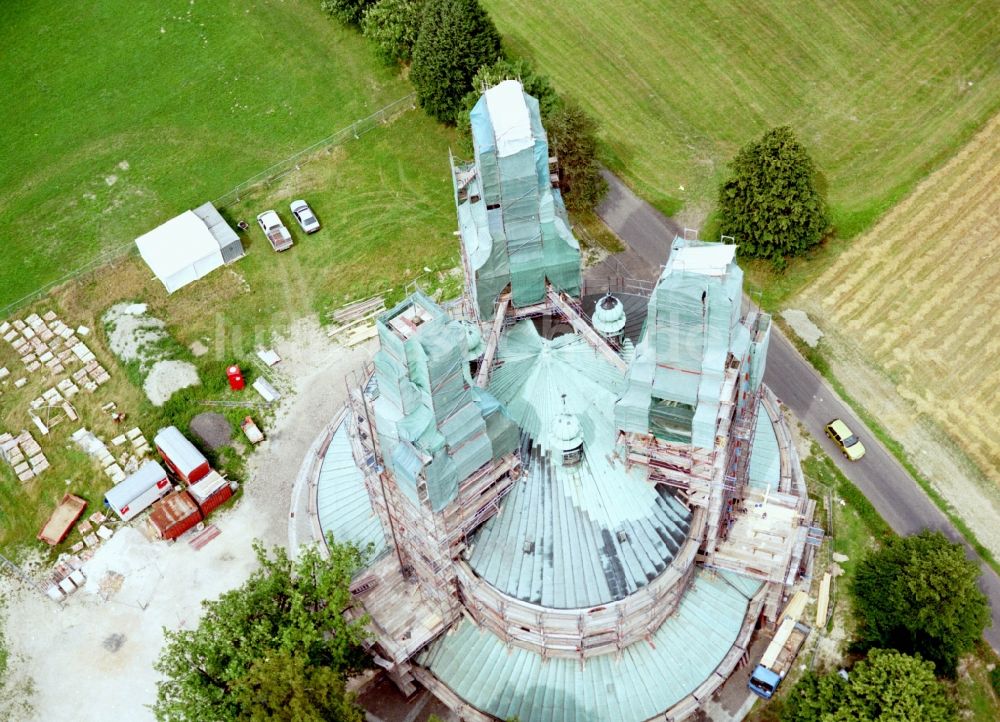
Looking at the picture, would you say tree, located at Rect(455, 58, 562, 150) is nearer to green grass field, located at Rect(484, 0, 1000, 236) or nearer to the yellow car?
green grass field, located at Rect(484, 0, 1000, 236)

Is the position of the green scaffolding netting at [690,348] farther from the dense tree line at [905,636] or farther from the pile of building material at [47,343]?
the pile of building material at [47,343]

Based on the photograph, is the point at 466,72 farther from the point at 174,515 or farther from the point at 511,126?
the point at 174,515

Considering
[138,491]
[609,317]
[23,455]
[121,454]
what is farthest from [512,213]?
[23,455]

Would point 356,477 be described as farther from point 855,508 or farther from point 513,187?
point 855,508

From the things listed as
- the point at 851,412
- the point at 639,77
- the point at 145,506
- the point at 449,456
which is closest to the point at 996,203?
the point at 851,412

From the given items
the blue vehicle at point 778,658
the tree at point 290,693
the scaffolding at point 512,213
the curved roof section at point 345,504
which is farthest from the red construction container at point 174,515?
the blue vehicle at point 778,658

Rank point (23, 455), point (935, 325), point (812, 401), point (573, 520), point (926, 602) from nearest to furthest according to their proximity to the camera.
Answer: point (573, 520), point (926, 602), point (812, 401), point (23, 455), point (935, 325)
